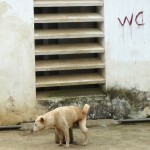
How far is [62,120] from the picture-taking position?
7477mm

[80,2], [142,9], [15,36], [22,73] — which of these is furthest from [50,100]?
[142,9]

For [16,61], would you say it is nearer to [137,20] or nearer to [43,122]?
[43,122]

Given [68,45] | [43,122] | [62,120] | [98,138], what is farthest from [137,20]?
[43,122]

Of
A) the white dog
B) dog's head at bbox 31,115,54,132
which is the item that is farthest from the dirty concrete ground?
dog's head at bbox 31,115,54,132

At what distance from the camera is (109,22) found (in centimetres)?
895

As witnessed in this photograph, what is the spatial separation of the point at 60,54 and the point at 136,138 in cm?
226

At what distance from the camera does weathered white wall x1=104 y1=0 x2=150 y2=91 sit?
8.96 m

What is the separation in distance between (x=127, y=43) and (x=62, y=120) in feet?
8.01

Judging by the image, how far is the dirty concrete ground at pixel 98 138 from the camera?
7.71 meters

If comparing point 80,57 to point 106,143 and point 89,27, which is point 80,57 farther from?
point 106,143

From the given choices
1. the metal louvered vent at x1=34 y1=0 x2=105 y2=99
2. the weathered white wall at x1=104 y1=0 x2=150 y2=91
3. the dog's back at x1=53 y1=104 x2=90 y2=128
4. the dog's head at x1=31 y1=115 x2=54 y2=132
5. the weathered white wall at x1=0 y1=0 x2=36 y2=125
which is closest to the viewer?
the dog's head at x1=31 y1=115 x2=54 y2=132

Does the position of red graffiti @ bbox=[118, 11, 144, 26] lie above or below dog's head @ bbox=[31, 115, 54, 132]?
above

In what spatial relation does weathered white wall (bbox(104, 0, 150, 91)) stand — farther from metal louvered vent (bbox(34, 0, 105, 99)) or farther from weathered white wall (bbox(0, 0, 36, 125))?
weathered white wall (bbox(0, 0, 36, 125))

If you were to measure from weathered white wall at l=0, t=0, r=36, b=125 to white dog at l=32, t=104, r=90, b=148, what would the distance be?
4.47 feet
